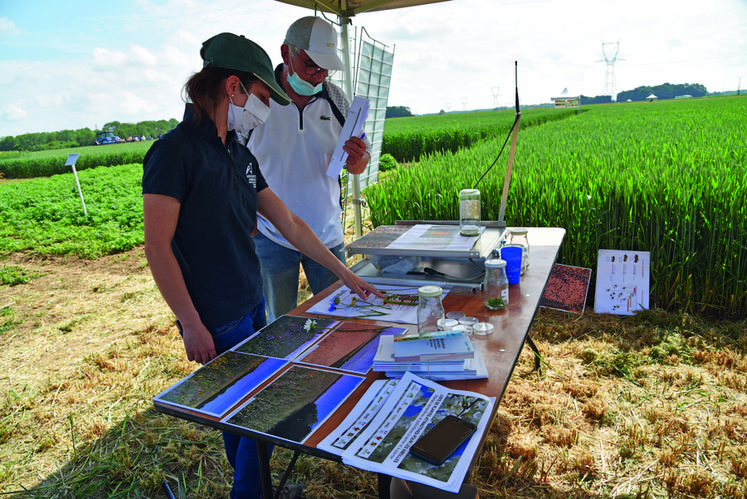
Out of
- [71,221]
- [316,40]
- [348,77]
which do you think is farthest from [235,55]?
[71,221]

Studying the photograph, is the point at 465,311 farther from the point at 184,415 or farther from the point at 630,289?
the point at 630,289

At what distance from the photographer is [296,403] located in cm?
113

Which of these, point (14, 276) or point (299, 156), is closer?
point (299, 156)

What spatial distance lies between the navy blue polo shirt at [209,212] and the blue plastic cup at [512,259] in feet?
3.20

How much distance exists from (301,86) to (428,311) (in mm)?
1327

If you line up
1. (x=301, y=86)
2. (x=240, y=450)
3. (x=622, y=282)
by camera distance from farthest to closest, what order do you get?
(x=622, y=282)
(x=301, y=86)
(x=240, y=450)

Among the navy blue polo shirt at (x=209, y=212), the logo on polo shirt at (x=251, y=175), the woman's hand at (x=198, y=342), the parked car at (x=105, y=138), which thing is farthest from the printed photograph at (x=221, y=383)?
the parked car at (x=105, y=138)

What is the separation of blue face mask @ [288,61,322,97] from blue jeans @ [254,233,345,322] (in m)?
0.72

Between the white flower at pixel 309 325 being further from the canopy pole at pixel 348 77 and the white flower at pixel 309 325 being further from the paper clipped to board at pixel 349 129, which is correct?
the canopy pole at pixel 348 77

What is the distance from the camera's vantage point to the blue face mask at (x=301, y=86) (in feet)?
7.14

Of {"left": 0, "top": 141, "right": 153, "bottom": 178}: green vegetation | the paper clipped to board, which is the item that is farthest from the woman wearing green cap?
{"left": 0, "top": 141, "right": 153, "bottom": 178}: green vegetation

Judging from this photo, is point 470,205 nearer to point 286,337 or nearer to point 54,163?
point 286,337

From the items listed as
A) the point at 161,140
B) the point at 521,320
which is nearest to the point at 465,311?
the point at 521,320

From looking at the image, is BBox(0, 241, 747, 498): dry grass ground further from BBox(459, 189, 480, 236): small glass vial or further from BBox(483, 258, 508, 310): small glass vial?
BBox(459, 189, 480, 236): small glass vial
